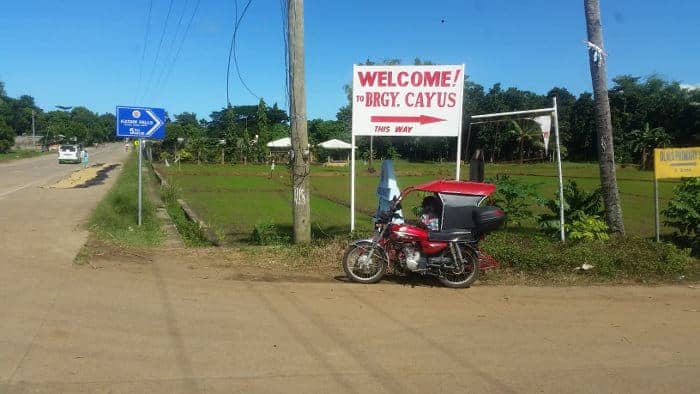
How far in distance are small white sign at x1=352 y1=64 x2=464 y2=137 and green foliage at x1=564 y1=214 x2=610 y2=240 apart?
2.47m

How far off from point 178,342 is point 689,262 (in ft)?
25.2

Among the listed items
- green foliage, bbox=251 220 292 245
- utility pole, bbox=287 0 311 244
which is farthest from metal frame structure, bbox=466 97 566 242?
green foliage, bbox=251 220 292 245

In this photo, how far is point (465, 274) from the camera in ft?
25.2

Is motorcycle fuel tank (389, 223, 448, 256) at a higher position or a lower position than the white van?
lower

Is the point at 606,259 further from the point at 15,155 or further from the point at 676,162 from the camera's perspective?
the point at 15,155

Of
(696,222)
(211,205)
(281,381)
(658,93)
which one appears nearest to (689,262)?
(696,222)

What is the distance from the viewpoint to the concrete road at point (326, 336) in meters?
4.35

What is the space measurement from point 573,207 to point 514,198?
99 cm

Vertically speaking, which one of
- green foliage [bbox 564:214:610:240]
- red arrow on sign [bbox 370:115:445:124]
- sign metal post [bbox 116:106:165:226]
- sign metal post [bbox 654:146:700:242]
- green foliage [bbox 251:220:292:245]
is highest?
sign metal post [bbox 116:106:165:226]

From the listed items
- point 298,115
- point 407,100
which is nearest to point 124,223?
point 298,115

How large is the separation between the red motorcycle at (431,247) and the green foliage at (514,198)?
2.46 m

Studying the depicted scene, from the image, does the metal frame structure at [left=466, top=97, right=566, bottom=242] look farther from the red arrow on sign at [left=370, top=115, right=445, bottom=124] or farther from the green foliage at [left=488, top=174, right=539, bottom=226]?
the red arrow on sign at [left=370, top=115, right=445, bottom=124]

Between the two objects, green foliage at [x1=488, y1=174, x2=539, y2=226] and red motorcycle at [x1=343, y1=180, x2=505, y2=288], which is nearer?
red motorcycle at [x1=343, y1=180, x2=505, y2=288]

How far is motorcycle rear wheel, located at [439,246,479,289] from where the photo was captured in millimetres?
7598
